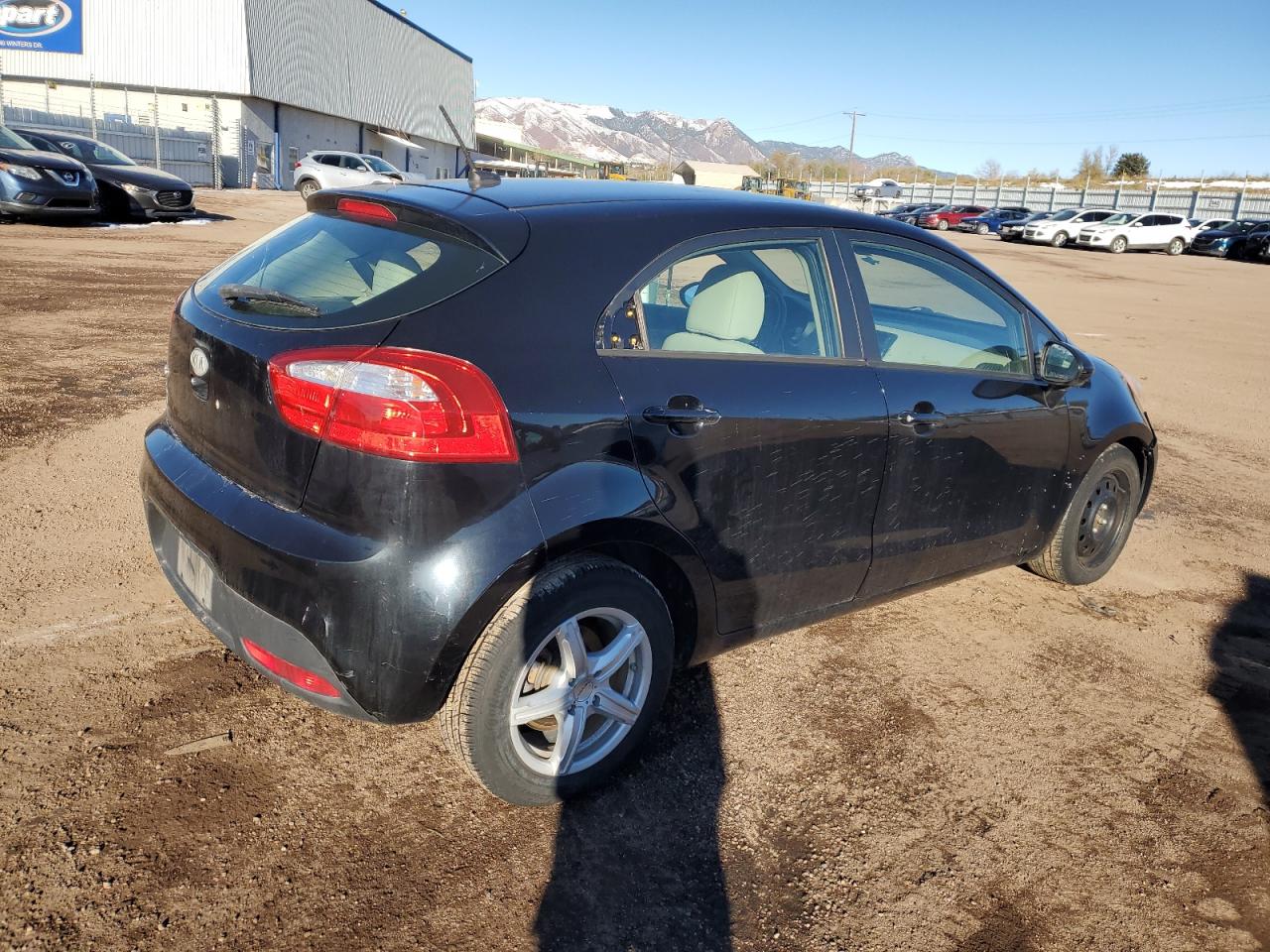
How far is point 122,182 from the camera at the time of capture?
18172 millimetres

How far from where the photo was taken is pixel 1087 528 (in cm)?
431

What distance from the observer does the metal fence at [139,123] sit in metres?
32.5

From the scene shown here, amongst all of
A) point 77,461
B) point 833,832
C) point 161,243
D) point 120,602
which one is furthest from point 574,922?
point 161,243

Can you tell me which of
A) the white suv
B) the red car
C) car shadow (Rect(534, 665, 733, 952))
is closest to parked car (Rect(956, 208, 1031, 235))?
the red car

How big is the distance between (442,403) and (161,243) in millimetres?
15776

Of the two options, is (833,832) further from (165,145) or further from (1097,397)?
(165,145)

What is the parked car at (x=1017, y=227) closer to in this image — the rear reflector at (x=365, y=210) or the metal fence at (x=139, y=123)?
the metal fence at (x=139, y=123)

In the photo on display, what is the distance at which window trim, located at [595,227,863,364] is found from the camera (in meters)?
2.54

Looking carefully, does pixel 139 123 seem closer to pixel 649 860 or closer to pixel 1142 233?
pixel 1142 233

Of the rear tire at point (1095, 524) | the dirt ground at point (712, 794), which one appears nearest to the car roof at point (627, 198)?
the dirt ground at point (712, 794)

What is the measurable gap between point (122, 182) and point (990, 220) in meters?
40.4

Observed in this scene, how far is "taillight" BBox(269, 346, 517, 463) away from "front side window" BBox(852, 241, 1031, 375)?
161 centimetres

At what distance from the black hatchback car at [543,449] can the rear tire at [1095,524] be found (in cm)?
102

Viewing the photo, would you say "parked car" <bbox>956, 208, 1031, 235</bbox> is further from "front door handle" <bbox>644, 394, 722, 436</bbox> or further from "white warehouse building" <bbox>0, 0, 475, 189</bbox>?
"front door handle" <bbox>644, 394, 722, 436</bbox>
